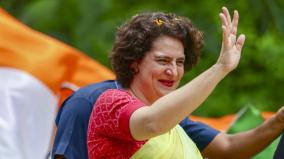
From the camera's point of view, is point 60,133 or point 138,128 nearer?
point 138,128

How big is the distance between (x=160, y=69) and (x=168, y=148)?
0.25 m

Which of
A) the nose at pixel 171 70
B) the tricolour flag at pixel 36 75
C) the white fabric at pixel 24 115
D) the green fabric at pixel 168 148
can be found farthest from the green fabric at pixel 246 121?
the nose at pixel 171 70

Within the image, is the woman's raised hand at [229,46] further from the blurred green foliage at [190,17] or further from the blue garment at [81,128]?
the blurred green foliage at [190,17]

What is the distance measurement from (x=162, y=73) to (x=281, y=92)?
4.79 meters

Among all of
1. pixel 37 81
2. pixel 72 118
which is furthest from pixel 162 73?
pixel 37 81

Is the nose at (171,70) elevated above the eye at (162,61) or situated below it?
below

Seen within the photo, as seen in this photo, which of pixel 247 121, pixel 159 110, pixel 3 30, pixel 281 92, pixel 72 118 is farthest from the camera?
pixel 281 92

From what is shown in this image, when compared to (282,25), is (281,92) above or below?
below

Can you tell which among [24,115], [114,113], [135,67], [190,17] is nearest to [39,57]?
[24,115]

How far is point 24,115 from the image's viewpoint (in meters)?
5.38

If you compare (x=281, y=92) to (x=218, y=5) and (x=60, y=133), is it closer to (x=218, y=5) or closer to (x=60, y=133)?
(x=218, y=5)

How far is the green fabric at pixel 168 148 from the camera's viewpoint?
327 centimetres

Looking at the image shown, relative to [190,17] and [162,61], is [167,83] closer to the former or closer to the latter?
[162,61]

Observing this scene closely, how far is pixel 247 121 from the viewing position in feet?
15.4
